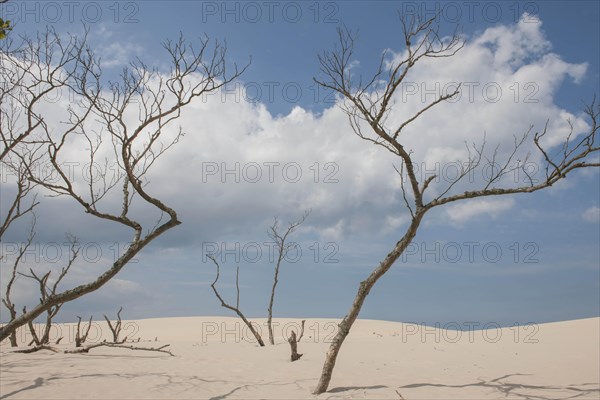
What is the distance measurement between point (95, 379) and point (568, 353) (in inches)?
503

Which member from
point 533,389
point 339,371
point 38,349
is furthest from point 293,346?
point 38,349

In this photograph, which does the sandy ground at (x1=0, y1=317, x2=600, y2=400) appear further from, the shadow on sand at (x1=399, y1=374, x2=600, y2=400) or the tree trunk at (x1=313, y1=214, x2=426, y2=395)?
the tree trunk at (x1=313, y1=214, x2=426, y2=395)

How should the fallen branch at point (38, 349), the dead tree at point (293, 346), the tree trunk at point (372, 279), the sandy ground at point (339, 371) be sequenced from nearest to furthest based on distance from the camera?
the sandy ground at point (339, 371), the tree trunk at point (372, 279), the dead tree at point (293, 346), the fallen branch at point (38, 349)

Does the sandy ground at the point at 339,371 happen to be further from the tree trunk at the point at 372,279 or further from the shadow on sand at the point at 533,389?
the tree trunk at the point at 372,279

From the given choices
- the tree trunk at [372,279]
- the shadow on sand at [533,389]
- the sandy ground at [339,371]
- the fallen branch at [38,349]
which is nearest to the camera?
the shadow on sand at [533,389]

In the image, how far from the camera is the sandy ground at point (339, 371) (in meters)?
9.18

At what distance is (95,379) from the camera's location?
33.4 feet

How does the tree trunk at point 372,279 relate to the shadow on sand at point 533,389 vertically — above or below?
above

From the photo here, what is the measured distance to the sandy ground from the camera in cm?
918

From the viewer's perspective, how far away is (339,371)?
11234 millimetres

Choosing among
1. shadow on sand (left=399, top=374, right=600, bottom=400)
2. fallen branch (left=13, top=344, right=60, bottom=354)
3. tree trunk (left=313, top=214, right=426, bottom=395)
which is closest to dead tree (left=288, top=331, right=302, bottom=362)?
tree trunk (left=313, top=214, right=426, bottom=395)

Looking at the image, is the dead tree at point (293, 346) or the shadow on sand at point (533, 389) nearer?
the shadow on sand at point (533, 389)

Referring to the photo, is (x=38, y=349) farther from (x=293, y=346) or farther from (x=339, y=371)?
(x=339, y=371)

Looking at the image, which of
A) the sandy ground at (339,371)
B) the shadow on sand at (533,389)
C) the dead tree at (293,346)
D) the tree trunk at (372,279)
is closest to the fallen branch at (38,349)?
the sandy ground at (339,371)
